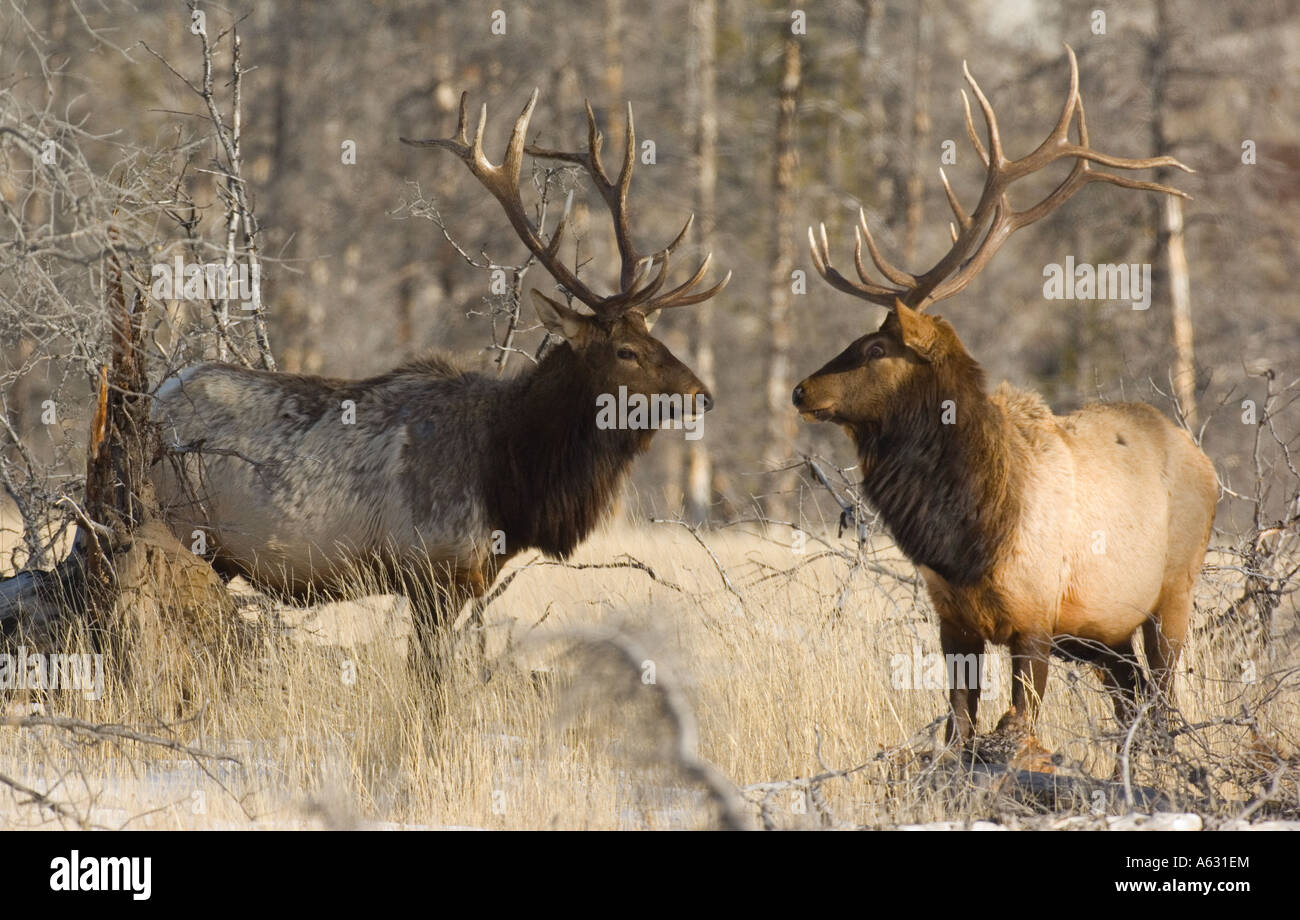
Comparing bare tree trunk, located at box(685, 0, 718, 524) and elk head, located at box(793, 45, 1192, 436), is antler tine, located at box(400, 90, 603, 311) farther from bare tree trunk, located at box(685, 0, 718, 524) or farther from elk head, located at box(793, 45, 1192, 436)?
bare tree trunk, located at box(685, 0, 718, 524)

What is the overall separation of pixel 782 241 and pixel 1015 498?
13.1 meters

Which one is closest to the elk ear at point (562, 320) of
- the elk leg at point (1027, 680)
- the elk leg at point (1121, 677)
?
the elk leg at point (1027, 680)

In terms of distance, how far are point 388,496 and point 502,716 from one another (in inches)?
55.8

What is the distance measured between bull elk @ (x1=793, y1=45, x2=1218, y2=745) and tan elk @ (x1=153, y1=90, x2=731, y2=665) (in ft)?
4.27

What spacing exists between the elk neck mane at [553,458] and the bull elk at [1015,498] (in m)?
1.47

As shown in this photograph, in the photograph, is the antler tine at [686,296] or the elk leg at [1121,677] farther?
the antler tine at [686,296]

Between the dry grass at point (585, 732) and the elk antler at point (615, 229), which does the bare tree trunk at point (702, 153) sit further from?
the dry grass at point (585, 732)

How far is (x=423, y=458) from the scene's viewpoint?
693 centimetres

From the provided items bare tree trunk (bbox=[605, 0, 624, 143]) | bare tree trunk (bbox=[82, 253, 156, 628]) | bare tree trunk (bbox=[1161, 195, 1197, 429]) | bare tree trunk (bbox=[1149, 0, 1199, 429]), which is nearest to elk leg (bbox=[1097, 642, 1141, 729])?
bare tree trunk (bbox=[82, 253, 156, 628])

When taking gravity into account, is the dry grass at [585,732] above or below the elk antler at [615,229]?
below

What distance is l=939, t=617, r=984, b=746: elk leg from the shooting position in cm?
548

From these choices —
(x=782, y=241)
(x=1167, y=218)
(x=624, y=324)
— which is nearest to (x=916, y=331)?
(x=624, y=324)

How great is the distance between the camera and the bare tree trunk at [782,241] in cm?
1814
